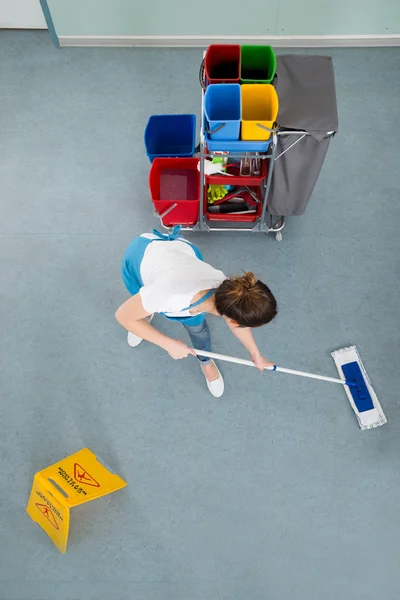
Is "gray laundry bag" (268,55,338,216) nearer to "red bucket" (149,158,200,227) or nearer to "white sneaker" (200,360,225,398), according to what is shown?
"red bucket" (149,158,200,227)

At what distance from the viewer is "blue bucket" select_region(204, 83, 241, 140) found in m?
2.23

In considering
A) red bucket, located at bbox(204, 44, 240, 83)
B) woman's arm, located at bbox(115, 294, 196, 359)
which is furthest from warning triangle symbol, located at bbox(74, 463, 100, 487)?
red bucket, located at bbox(204, 44, 240, 83)

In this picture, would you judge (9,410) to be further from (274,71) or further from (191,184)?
(274,71)

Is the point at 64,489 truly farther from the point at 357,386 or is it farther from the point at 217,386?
the point at 357,386

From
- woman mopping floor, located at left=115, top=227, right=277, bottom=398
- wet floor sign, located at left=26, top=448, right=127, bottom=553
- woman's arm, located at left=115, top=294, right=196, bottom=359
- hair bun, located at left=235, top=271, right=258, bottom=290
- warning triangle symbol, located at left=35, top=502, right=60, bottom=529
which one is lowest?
warning triangle symbol, located at left=35, top=502, right=60, bottom=529

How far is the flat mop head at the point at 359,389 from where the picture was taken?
2.52 meters

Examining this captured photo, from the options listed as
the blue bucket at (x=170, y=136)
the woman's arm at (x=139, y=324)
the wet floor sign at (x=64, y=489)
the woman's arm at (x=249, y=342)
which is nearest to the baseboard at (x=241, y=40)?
the blue bucket at (x=170, y=136)

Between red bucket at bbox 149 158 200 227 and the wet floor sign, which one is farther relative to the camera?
red bucket at bbox 149 158 200 227

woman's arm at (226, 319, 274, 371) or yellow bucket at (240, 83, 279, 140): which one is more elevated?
yellow bucket at (240, 83, 279, 140)

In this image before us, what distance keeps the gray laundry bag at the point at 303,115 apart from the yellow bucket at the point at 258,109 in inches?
1.8

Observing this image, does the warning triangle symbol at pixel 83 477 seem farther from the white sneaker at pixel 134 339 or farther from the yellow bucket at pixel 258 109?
the yellow bucket at pixel 258 109

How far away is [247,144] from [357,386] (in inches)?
51.7

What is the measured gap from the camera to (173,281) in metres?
1.72

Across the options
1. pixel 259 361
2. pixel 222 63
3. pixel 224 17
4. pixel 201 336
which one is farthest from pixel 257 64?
pixel 259 361
